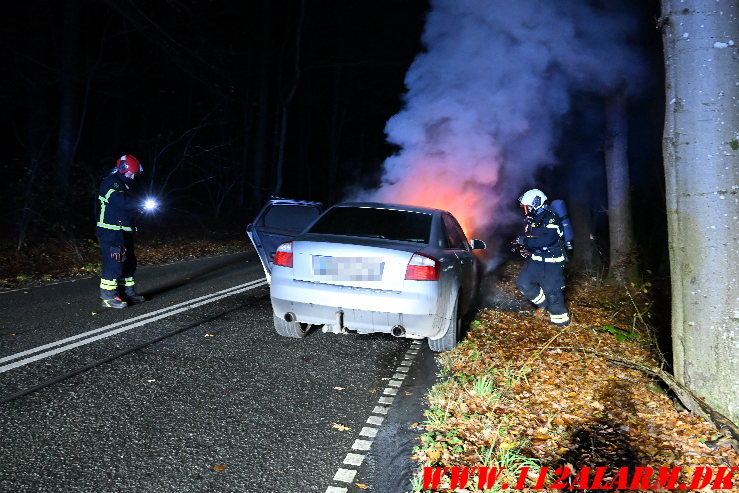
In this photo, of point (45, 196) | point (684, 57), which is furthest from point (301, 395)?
point (45, 196)

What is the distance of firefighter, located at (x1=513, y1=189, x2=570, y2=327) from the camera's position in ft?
22.6

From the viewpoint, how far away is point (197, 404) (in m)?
4.18

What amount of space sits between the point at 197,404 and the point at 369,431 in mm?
1362

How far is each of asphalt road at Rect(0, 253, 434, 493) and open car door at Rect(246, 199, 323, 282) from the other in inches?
42.4

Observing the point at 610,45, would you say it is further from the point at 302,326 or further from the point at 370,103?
the point at 370,103

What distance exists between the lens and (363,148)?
4825 cm

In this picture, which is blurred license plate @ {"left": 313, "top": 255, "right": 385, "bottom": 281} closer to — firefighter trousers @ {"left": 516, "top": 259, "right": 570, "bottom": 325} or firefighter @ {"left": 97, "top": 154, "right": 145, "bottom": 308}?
firefighter trousers @ {"left": 516, "top": 259, "right": 570, "bottom": 325}

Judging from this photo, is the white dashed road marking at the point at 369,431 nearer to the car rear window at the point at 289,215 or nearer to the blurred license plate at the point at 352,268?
the blurred license plate at the point at 352,268

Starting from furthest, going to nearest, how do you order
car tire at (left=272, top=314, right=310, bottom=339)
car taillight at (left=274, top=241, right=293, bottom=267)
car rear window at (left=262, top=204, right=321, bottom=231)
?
car rear window at (left=262, top=204, right=321, bottom=231) → car tire at (left=272, top=314, right=310, bottom=339) → car taillight at (left=274, top=241, right=293, bottom=267)

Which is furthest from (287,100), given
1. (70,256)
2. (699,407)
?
(699,407)

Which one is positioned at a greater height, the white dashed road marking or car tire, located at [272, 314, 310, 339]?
car tire, located at [272, 314, 310, 339]

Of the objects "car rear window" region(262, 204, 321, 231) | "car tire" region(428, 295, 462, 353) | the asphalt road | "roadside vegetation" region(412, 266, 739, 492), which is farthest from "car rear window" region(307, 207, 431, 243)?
"car rear window" region(262, 204, 321, 231)

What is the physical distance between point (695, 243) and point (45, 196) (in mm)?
13446

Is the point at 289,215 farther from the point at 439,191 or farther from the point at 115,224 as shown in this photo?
the point at 439,191
